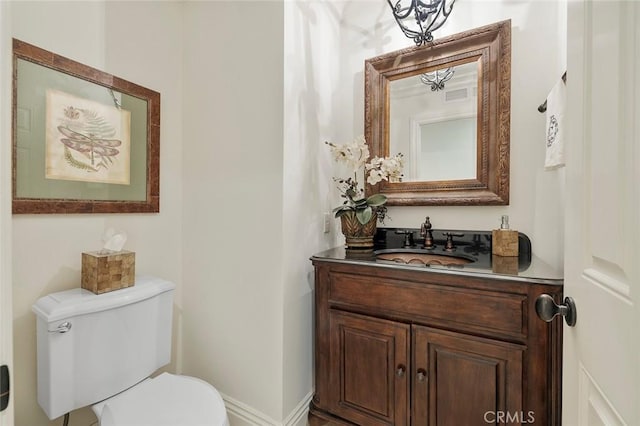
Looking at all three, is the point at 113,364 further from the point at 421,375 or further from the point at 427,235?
the point at 427,235

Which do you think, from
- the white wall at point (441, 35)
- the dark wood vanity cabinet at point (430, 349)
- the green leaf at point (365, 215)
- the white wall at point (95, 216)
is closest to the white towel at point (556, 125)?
the white wall at point (441, 35)

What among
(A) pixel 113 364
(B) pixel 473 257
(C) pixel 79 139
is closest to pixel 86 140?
(C) pixel 79 139

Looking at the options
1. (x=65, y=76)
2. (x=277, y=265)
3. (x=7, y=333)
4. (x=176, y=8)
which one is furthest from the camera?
(x=176, y=8)

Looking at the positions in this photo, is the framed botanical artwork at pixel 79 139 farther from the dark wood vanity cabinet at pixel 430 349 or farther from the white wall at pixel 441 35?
the dark wood vanity cabinet at pixel 430 349

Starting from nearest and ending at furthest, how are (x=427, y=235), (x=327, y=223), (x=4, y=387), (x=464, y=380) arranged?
(x=4, y=387), (x=464, y=380), (x=427, y=235), (x=327, y=223)

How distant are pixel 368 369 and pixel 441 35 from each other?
1.73 m

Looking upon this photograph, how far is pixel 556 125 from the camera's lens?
1069 mm

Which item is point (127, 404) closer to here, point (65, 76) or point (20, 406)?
point (20, 406)

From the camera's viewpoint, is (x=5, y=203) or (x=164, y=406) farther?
(x=164, y=406)

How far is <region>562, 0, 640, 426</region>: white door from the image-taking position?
46cm

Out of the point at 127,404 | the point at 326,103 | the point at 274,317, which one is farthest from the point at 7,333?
the point at 326,103

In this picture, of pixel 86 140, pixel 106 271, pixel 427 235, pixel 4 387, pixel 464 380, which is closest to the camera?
pixel 4 387

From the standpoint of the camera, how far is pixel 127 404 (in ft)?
3.57

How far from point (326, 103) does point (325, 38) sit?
37cm
